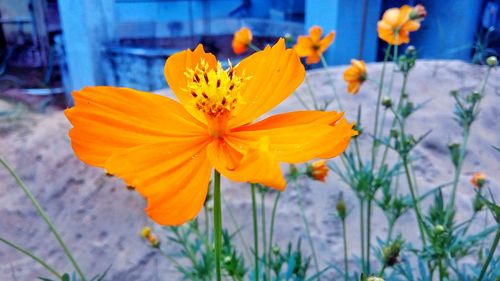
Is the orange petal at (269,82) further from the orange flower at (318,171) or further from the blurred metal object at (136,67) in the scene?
the blurred metal object at (136,67)

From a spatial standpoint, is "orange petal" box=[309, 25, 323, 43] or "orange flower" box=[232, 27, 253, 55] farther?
"orange flower" box=[232, 27, 253, 55]

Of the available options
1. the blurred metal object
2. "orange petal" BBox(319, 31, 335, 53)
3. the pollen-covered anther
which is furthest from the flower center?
the blurred metal object

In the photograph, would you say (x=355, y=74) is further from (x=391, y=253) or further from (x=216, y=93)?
(x=216, y=93)

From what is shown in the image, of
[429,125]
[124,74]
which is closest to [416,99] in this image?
[429,125]

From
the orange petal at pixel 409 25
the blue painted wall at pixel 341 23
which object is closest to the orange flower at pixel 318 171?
the orange petal at pixel 409 25

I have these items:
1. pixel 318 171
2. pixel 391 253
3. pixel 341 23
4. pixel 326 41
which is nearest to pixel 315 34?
pixel 326 41

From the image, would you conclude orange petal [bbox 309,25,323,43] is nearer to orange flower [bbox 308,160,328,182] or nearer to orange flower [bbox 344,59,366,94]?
Answer: orange flower [bbox 344,59,366,94]

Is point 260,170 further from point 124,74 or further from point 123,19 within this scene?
point 123,19
